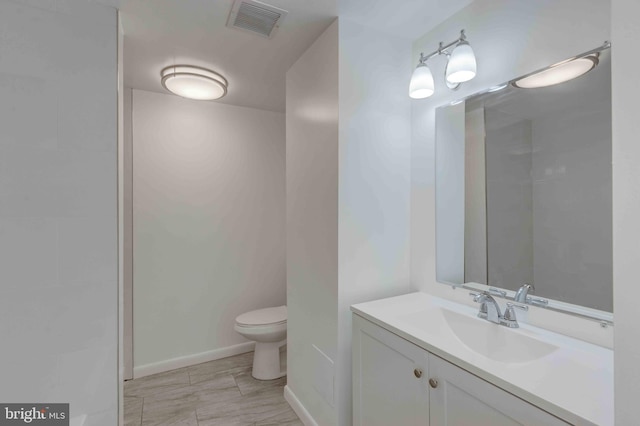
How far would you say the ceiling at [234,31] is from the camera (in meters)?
1.54

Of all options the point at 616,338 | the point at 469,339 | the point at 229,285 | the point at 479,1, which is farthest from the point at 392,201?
the point at 229,285

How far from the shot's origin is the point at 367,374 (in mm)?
1444

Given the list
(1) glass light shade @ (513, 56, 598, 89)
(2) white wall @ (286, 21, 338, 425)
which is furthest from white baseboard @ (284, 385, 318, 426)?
(1) glass light shade @ (513, 56, 598, 89)

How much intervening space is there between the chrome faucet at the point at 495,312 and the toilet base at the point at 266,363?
1808 millimetres

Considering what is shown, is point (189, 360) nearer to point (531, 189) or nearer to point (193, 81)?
point (193, 81)

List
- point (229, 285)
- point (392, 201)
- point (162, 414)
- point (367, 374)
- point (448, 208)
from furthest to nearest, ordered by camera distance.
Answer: point (229, 285) → point (162, 414) → point (392, 201) → point (448, 208) → point (367, 374)

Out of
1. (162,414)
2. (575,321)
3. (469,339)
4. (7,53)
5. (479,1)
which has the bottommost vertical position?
(162,414)

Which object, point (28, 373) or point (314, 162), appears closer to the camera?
point (28, 373)

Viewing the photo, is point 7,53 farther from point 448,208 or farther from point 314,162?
point 448,208

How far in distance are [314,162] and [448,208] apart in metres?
0.86

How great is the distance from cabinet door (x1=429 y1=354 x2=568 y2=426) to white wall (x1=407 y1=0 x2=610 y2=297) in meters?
0.67
